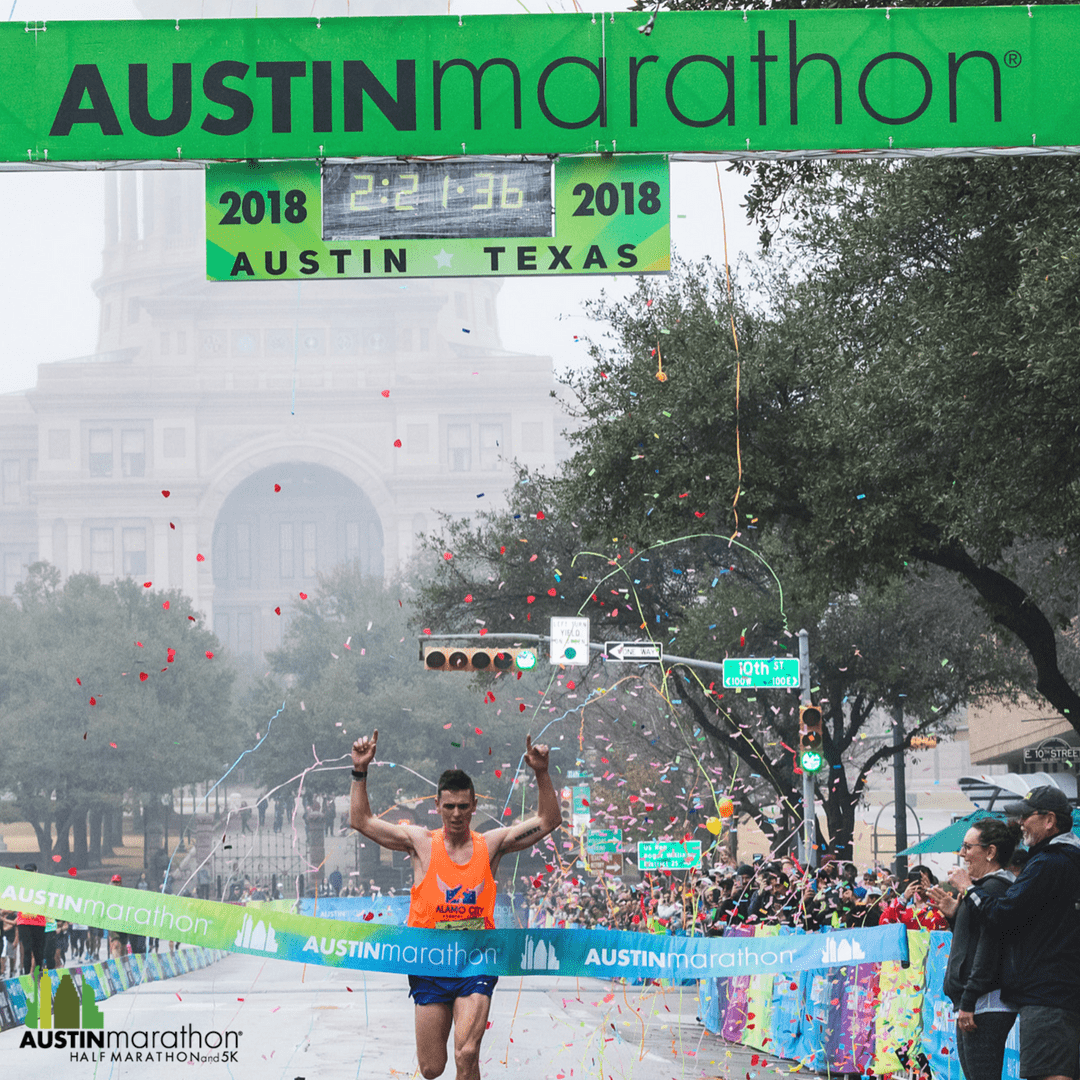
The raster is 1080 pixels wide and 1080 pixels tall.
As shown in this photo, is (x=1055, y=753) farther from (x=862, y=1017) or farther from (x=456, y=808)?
(x=456, y=808)

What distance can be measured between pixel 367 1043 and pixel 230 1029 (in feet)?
7.75

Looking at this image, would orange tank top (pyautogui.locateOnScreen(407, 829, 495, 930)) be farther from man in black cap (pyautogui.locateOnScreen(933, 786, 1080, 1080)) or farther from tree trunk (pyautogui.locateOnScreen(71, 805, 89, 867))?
tree trunk (pyautogui.locateOnScreen(71, 805, 89, 867))

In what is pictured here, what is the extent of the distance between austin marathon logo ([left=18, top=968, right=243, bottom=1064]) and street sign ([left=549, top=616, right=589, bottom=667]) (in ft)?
28.5

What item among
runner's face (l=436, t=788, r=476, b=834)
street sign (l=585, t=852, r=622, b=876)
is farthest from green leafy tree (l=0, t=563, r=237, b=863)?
runner's face (l=436, t=788, r=476, b=834)

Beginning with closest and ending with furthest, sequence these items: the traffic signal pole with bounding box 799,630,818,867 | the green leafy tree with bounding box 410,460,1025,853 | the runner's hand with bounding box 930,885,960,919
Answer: the runner's hand with bounding box 930,885,960,919 < the traffic signal pole with bounding box 799,630,818,867 < the green leafy tree with bounding box 410,460,1025,853

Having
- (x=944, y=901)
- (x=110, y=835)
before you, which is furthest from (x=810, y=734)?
(x=110, y=835)

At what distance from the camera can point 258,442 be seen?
129 m

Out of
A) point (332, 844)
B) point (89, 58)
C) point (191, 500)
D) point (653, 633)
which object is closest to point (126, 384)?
point (191, 500)

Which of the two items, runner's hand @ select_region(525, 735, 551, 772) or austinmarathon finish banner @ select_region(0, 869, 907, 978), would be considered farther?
austinmarathon finish banner @ select_region(0, 869, 907, 978)

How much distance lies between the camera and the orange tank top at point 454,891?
23.7 ft

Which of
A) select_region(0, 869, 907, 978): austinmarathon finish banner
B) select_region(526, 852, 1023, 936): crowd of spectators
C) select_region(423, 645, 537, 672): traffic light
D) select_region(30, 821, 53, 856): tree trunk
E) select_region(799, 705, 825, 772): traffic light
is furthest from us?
select_region(30, 821, 53, 856): tree trunk

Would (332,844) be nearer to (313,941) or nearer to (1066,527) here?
(1066,527)

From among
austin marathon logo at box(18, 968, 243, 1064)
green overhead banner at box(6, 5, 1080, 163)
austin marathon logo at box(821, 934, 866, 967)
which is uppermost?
green overhead banner at box(6, 5, 1080, 163)

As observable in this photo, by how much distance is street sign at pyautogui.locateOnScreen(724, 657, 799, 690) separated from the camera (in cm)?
2092
